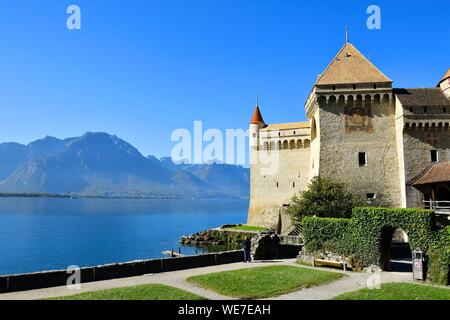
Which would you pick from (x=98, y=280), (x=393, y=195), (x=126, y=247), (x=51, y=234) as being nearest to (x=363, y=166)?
(x=393, y=195)

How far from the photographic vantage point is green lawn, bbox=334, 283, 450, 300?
14.5m

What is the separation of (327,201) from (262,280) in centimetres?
2171

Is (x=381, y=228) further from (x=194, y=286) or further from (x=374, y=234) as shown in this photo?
(x=194, y=286)

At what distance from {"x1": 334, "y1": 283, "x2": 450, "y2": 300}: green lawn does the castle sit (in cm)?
2187

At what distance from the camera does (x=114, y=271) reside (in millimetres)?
18172

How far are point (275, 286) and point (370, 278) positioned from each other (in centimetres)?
544

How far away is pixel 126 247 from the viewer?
185 feet

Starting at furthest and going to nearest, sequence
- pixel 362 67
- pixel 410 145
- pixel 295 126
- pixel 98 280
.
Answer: pixel 295 126 → pixel 362 67 → pixel 410 145 → pixel 98 280

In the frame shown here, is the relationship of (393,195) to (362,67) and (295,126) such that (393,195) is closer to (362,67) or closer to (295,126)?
(362,67)

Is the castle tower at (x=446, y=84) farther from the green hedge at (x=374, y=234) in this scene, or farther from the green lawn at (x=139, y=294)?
the green lawn at (x=139, y=294)

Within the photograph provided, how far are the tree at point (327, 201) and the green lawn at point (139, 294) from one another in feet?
81.3

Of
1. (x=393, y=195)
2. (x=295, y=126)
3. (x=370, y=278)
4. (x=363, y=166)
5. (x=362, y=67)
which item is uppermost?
(x=362, y=67)

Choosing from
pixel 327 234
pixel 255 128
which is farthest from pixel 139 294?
pixel 255 128

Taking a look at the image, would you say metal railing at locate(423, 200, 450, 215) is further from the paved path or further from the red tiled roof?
the paved path
